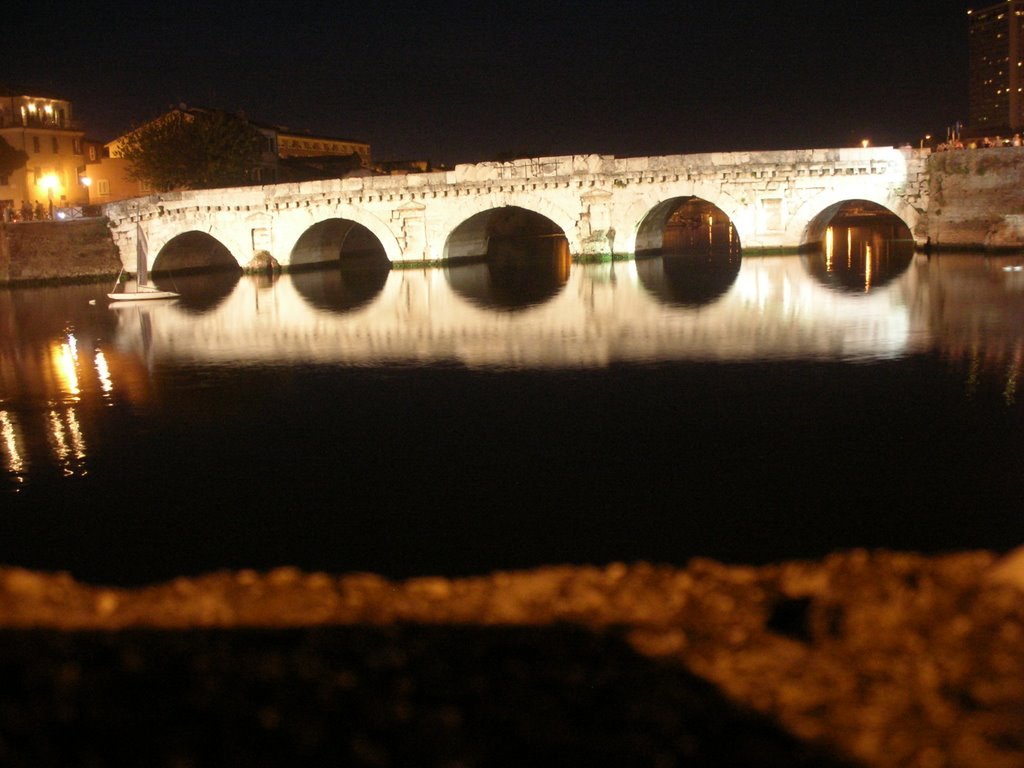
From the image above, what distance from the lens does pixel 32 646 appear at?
530 centimetres

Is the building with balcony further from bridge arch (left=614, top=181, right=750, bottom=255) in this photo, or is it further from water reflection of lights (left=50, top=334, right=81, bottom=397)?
water reflection of lights (left=50, top=334, right=81, bottom=397)

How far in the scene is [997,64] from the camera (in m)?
150

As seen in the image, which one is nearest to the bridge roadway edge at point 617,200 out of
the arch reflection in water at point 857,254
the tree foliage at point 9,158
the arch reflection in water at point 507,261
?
the arch reflection in water at point 857,254

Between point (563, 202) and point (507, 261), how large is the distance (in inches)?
316

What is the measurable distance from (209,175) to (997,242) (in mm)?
35304

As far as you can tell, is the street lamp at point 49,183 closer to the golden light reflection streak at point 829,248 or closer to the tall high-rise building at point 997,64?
the golden light reflection streak at point 829,248

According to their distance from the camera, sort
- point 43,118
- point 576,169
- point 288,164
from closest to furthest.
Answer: point 576,169, point 43,118, point 288,164

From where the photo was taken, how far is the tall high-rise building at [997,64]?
143500mm

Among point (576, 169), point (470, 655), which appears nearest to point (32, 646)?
point (470, 655)

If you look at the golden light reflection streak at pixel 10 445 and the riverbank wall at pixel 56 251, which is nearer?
the golden light reflection streak at pixel 10 445

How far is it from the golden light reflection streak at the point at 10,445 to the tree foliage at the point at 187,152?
122 feet

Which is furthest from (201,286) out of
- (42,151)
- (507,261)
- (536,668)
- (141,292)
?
(536,668)

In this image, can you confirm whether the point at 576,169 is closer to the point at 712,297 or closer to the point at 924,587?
the point at 712,297

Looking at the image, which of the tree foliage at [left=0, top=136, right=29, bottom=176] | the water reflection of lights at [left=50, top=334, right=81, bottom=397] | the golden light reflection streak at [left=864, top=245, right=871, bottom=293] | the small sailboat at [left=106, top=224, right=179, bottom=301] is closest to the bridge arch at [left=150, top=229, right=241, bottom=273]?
the small sailboat at [left=106, top=224, right=179, bottom=301]
